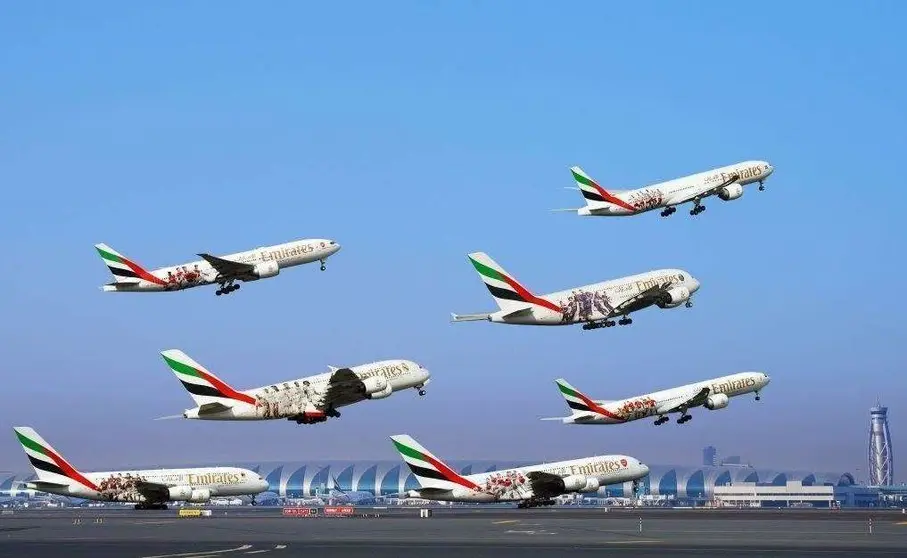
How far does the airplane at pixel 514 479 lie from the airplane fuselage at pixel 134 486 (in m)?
23.7

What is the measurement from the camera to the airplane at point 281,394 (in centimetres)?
9862

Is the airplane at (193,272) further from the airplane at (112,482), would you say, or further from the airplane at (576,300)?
the airplane at (112,482)

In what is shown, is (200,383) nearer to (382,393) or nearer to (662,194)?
(382,393)

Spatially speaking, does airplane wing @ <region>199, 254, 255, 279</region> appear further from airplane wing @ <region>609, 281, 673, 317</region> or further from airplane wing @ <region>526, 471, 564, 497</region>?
airplane wing @ <region>526, 471, 564, 497</region>

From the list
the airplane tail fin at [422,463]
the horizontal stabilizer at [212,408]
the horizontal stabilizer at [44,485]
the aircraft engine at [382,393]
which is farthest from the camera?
the horizontal stabilizer at [44,485]

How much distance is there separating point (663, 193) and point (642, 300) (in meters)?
10.5

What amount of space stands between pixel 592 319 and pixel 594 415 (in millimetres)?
26937

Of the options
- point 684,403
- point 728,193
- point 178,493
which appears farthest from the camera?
point 178,493

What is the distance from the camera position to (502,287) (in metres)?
98.8

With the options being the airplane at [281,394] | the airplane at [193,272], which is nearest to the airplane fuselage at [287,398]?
the airplane at [281,394]

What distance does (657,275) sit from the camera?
10950 cm

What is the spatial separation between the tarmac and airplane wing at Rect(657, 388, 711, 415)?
11.5m

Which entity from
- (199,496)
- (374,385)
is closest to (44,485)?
(199,496)

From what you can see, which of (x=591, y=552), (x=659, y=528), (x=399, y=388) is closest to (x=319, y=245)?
(x=399, y=388)
